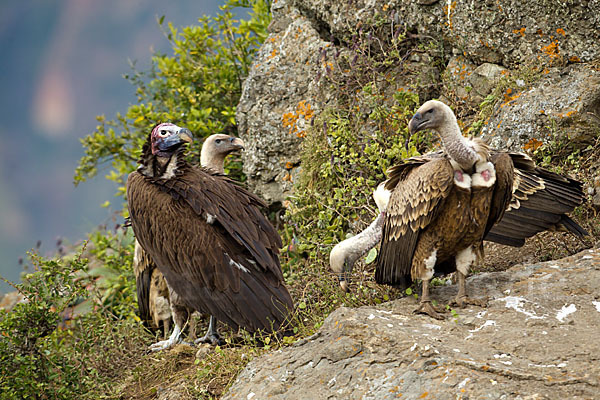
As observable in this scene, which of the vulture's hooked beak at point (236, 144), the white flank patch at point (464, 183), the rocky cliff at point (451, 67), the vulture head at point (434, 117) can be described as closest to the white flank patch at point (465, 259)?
the white flank patch at point (464, 183)

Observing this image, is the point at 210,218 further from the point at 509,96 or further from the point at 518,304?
the point at 509,96

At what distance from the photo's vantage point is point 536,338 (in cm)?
358

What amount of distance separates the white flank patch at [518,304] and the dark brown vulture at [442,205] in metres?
0.26

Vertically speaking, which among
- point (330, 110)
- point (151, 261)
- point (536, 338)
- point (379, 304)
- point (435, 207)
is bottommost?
point (536, 338)

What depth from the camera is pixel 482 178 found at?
13.5ft

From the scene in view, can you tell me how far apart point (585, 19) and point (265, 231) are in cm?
346

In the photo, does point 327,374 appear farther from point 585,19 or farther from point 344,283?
point 585,19

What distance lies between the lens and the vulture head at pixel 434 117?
4.24 meters

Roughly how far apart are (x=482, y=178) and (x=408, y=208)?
495 millimetres

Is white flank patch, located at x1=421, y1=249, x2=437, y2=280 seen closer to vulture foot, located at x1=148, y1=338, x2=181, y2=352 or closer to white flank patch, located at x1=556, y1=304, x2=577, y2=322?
white flank patch, located at x1=556, y1=304, x2=577, y2=322

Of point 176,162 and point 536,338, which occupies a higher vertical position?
point 176,162

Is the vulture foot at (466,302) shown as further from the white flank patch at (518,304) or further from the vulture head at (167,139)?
the vulture head at (167,139)

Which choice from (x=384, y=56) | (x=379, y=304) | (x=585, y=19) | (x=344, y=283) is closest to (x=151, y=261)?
(x=344, y=283)

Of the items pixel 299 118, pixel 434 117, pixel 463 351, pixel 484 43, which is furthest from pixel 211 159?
pixel 463 351
